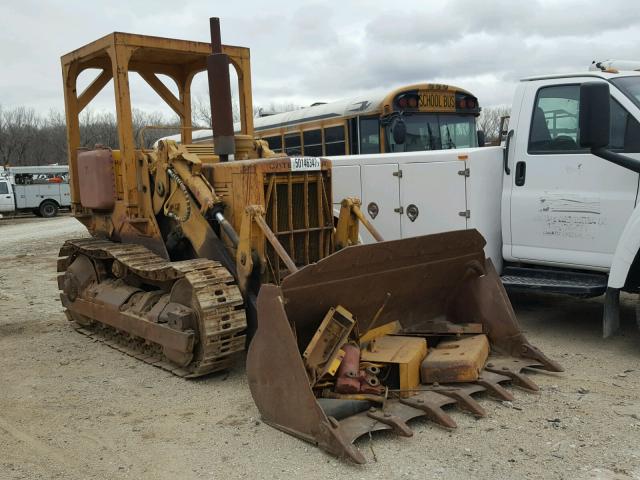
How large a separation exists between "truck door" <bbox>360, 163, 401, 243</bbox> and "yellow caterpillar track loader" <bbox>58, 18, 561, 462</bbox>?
137cm

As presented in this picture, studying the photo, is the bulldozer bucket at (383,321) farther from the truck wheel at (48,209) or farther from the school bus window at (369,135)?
the truck wheel at (48,209)

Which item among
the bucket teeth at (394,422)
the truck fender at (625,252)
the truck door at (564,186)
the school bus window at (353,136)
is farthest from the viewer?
the school bus window at (353,136)

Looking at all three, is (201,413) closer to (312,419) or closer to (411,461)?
(312,419)

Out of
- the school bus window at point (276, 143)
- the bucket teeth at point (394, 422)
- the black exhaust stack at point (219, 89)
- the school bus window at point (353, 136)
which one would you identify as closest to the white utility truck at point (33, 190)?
the school bus window at point (276, 143)

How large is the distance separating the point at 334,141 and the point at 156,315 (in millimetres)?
6860

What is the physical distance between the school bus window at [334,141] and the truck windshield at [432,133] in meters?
1.09

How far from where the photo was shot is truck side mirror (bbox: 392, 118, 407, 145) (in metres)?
10.4

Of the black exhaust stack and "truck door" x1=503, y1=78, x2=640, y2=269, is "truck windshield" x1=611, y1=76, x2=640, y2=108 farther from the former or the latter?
the black exhaust stack

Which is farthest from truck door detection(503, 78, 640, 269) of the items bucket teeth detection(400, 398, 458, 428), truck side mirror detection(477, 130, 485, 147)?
truck side mirror detection(477, 130, 485, 147)

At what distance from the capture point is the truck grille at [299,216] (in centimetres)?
543

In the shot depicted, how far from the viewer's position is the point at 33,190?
29484mm

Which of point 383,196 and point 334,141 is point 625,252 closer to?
point 383,196

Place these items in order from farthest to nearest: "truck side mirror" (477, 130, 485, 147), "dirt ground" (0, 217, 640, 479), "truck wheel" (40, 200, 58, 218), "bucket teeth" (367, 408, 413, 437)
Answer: "truck wheel" (40, 200, 58, 218) < "truck side mirror" (477, 130, 485, 147) < "bucket teeth" (367, 408, 413, 437) < "dirt ground" (0, 217, 640, 479)

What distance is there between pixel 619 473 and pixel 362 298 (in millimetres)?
2018
